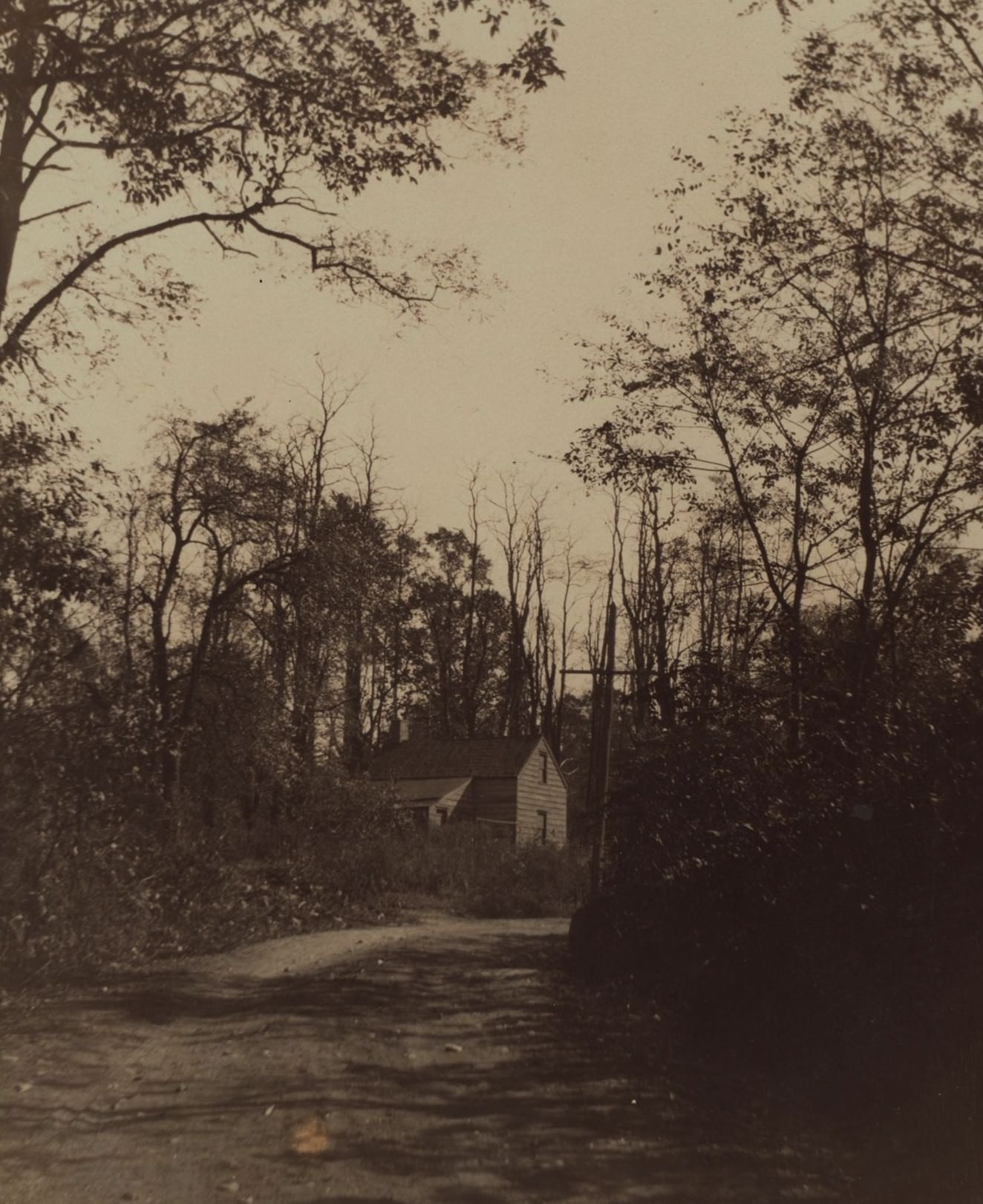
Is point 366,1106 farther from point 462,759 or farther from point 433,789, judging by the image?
point 462,759

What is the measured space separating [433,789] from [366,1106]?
41364 mm

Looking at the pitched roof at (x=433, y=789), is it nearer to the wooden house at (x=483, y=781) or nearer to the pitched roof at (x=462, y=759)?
the wooden house at (x=483, y=781)

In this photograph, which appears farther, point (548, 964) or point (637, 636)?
point (637, 636)

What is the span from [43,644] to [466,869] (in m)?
22.1

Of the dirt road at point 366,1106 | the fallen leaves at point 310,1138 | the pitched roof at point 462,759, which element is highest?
the pitched roof at point 462,759

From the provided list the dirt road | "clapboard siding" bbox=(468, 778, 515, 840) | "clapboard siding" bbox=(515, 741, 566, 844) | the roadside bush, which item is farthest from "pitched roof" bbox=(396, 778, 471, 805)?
the dirt road

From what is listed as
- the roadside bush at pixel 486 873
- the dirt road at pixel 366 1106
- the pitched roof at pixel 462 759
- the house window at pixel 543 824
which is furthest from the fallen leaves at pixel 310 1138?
the house window at pixel 543 824

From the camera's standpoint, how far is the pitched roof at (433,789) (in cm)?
4791

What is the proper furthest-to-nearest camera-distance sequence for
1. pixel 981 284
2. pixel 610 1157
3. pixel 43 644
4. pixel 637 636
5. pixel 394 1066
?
pixel 637 636 < pixel 981 284 < pixel 43 644 < pixel 394 1066 < pixel 610 1157

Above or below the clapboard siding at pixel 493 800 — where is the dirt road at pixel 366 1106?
below

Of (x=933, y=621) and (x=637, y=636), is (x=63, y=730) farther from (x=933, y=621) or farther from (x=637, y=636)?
(x=637, y=636)

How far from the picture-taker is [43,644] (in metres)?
11.3

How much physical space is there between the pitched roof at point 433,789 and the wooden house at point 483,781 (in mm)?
32

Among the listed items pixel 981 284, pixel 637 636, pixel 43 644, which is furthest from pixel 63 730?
pixel 637 636
